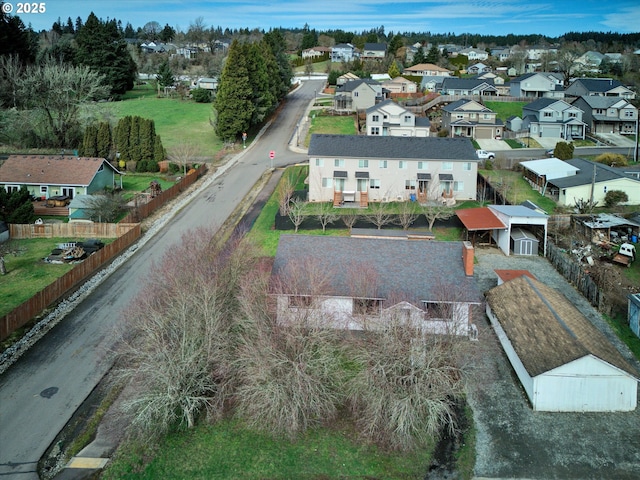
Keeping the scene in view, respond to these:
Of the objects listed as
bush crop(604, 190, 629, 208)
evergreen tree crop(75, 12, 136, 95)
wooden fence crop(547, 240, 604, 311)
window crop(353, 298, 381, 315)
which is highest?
evergreen tree crop(75, 12, 136, 95)

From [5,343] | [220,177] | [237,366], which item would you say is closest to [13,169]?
[220,177]

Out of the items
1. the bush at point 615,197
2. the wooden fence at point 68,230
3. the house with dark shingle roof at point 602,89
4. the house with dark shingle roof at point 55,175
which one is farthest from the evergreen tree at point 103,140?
the house with dark shingle roof at point 602,89

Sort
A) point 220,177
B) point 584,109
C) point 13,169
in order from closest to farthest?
point 13,169 → point 220,177 → point 584,109

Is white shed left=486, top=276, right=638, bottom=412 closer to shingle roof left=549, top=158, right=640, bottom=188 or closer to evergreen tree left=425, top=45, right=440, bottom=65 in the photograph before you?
shingle roof left=549, top=158, right=640, bottom=188

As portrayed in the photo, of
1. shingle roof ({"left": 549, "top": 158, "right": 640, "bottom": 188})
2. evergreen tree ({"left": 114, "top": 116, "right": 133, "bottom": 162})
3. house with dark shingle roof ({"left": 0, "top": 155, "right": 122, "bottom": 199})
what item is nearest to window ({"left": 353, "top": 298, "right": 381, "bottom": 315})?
shingle roof ({"left": 549, "top": 158, "right": 640, "bottom": 188})

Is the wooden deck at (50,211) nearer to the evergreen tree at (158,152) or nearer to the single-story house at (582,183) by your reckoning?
the evergreen tree at (158,152)

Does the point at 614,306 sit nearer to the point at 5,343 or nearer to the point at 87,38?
the point at 5,343
